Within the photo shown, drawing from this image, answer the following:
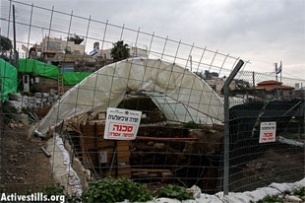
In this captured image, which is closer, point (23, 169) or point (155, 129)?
point (23, 169)

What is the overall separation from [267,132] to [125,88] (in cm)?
524

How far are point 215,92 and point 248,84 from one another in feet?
18.6

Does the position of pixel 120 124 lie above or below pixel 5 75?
below

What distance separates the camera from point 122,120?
167 inches

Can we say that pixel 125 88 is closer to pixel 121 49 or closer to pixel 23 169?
pixel 121 49

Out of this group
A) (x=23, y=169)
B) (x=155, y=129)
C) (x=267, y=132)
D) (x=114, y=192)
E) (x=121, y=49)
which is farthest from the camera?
(x=155, y=129)

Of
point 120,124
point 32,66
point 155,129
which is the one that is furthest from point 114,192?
point 155,129

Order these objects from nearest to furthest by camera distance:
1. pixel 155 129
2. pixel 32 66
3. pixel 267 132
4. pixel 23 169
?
pixel 267 132 → pixel 23 169 → pixel 32 66 → pixel 155 129

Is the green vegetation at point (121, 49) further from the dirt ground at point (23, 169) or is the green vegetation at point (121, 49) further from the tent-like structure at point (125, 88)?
the dirt ground at point (23, 169)

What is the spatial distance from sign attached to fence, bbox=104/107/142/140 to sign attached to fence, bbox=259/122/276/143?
218 centimetres

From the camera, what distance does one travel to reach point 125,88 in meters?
9.51

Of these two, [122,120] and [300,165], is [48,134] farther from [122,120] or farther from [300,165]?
[300,165]
